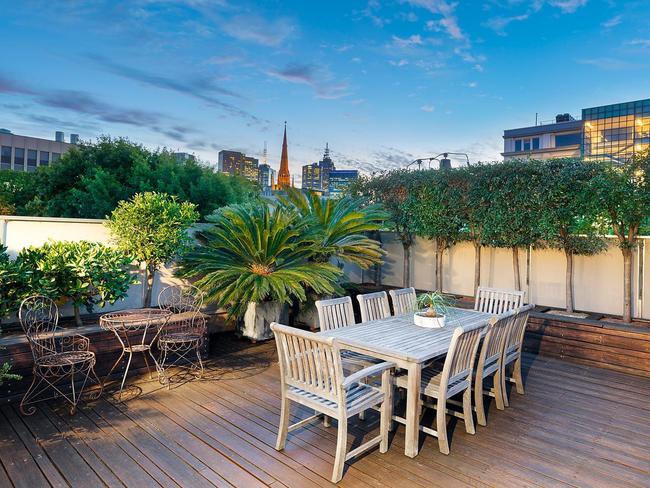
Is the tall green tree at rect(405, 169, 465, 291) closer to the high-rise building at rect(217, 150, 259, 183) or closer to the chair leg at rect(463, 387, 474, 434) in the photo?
the chair leg at rect(463, 387, 474, 434)

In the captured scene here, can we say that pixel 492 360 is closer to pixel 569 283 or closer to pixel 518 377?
pixel 518 377

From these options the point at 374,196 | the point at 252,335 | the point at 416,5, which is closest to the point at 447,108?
the point at 416,5

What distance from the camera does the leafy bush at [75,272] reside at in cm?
396

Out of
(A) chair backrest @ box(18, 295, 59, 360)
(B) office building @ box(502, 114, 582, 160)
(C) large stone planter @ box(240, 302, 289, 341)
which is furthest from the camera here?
(B) office building @ box(502, 114, 582, 160)

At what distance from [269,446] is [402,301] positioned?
2449 mm

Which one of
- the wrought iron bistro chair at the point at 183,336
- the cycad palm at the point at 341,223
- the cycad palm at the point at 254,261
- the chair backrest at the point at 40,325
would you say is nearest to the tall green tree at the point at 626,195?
the cycad palm at the point at 341,223

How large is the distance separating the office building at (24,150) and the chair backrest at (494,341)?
7012 cm

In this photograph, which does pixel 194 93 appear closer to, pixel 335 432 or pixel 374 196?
pixel 374 196

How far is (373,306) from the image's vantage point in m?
4.35

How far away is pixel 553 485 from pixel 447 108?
1029 cm

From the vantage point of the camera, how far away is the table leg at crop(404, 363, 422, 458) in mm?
2762

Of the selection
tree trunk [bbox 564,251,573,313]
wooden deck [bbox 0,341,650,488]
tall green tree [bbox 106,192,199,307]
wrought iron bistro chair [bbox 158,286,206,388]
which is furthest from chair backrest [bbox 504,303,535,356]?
tall green tree [bbox 106,192,199,307]

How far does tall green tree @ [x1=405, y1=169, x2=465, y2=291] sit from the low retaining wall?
6.85 feet

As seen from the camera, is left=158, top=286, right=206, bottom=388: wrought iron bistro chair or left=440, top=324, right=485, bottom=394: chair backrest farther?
left=158, top=286, right=206, bottom=388: wrought iron bistro chair
